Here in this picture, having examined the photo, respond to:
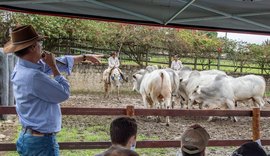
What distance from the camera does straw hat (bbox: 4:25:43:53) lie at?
2.88 m

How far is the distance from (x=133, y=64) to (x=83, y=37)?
10.9 ft

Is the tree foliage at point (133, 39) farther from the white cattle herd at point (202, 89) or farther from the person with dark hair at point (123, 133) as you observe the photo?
the person with dark hair at point (123, 133)

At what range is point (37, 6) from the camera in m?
4.33

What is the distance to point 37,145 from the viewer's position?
2.94 metres

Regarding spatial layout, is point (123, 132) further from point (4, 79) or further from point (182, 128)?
point (182, 128)

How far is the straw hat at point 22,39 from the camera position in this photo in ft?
9.43

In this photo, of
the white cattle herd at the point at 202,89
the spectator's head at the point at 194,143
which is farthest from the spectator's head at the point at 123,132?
the white cattle herd at the point at 202,89

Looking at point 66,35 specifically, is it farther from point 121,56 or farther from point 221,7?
point 221,7

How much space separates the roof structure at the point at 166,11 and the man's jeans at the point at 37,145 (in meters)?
1.44

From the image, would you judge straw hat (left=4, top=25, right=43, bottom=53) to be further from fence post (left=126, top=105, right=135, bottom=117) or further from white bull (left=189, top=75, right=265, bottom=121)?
white bull (left=189, top=75, right=265, bottom=121)

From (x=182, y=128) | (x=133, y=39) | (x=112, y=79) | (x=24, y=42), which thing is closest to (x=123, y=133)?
(x=24, y=42)

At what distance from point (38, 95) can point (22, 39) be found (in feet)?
1.42

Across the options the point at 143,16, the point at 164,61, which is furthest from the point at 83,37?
the point at 143,16

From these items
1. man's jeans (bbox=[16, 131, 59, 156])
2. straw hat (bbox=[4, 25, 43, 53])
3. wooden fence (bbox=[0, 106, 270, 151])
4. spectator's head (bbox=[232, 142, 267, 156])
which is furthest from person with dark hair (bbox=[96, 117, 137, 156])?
wooden fence (bbox=[0, 106, 270, 151])
